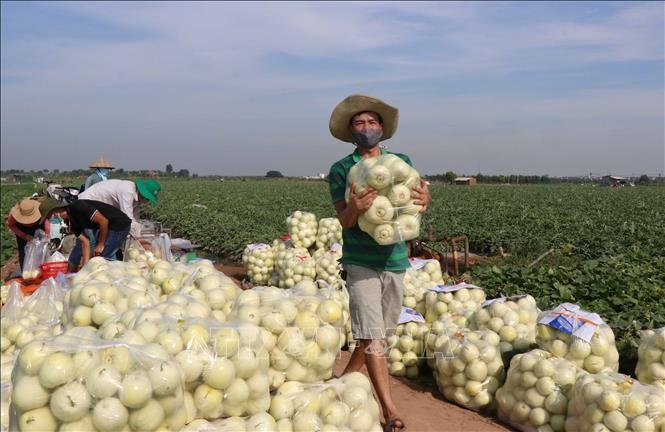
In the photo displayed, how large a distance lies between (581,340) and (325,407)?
208 centimetres

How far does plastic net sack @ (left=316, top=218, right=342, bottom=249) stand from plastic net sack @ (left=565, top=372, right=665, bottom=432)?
16.3 feet

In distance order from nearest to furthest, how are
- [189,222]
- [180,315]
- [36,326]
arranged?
[180,315] → [36,326] → [189,222]

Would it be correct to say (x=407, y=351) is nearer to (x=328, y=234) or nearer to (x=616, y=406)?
(x=616, y=406)

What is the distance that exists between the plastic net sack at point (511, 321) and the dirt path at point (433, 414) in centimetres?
58

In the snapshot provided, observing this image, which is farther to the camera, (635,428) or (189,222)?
(189,222)

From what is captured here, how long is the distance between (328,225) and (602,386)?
5.21 meters

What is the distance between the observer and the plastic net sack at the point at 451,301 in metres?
4.82

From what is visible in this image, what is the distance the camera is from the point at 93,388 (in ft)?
6.98

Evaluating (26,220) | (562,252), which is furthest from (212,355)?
(562,252)

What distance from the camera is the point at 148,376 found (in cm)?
222

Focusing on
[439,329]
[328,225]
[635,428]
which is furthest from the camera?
[328,225]

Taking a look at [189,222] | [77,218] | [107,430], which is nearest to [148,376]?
[107,430]

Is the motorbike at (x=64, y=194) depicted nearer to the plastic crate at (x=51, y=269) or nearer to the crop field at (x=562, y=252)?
the plastic crate at (x=51, y=269)

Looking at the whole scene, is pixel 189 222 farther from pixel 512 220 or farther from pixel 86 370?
pixel 86 370
